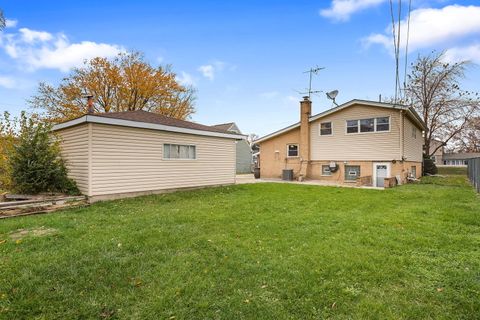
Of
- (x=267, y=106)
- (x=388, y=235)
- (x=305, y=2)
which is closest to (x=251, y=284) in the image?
(x=388, y=235)

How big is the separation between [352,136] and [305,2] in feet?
30.4

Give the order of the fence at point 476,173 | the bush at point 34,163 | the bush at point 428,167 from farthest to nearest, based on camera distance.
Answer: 1. the bush at point 428,167
2. the fence at point 476,173
3. the bush at point 34,163

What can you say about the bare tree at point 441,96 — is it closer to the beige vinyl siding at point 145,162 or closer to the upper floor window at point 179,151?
the beige vinyl siding at point 145,162

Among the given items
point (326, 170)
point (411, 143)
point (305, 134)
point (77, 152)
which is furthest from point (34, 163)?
point (411, 143)

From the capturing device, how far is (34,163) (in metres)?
8.21

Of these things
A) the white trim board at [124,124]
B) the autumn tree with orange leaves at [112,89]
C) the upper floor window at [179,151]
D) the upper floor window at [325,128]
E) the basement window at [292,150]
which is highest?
the autumn tree with orange leaves at [112,89]

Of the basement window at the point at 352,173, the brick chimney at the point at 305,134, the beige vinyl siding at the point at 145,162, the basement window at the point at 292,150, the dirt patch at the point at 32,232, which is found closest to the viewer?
the dirt patch at the point at 32,232

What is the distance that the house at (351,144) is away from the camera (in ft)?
50.6

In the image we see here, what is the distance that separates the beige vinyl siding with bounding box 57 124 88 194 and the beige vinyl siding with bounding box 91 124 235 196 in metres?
0.35

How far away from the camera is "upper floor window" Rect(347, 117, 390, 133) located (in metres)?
15.7

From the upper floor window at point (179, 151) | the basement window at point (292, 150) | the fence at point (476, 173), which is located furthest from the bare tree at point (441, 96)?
the upper floor window at point (179, 151)

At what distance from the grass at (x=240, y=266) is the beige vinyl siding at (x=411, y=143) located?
10.8 meters

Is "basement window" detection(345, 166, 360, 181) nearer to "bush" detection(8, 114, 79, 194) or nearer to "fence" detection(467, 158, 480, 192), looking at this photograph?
"fence" detection(467, 158, 480, 192)

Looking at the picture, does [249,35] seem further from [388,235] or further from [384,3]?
[388,235]
